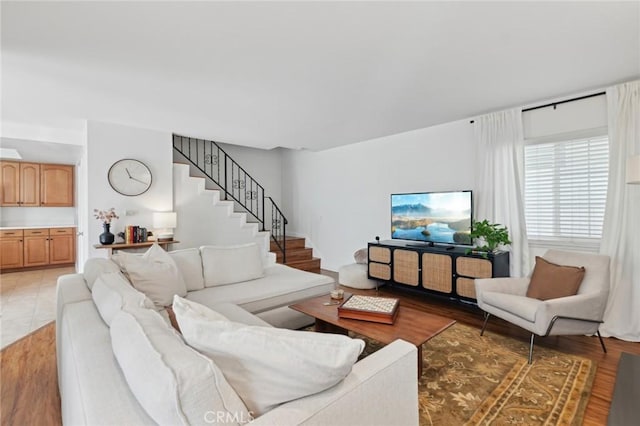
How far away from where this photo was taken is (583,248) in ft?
10.9

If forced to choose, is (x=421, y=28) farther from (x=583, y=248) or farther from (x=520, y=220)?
(x=583, y=248)

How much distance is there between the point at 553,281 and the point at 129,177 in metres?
5.48

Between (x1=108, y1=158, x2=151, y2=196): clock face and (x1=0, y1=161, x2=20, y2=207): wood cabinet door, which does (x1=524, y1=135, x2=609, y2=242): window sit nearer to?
(x1=108, y1=158, x2=151, y2=196): clock face

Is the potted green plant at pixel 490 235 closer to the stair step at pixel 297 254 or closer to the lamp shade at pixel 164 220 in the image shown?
the stair step at pixel 297 254

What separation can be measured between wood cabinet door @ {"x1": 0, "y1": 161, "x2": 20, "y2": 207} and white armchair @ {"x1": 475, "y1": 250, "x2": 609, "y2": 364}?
862 cm

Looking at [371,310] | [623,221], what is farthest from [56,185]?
[623,221]

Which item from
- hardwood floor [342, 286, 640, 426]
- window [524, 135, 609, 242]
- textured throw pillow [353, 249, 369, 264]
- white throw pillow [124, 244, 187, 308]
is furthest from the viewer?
textured throw pillow [353, 249, 369, 264]

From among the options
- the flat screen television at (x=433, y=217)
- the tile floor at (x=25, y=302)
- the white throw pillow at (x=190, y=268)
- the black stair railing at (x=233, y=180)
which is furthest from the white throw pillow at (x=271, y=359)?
the black stair railing at (x=233, y=180)

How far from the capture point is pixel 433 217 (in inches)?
166

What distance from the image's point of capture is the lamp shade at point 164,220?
180 inches

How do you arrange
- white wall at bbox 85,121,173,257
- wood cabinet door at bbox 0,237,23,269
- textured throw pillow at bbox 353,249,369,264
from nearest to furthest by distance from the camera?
1. white wall at bbox 85,121,173,257
2. textured throw pillow at bbox 353,249,369,264
3. wood cabinet door at bbox 0,237,23,269

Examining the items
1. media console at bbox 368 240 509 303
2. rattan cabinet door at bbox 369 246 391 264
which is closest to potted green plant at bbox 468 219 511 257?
media console at bbox 368 240 509 303

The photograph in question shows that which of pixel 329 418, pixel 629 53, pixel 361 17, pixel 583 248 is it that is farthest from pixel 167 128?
pixel 583 248

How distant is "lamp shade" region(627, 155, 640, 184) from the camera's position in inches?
88.0
